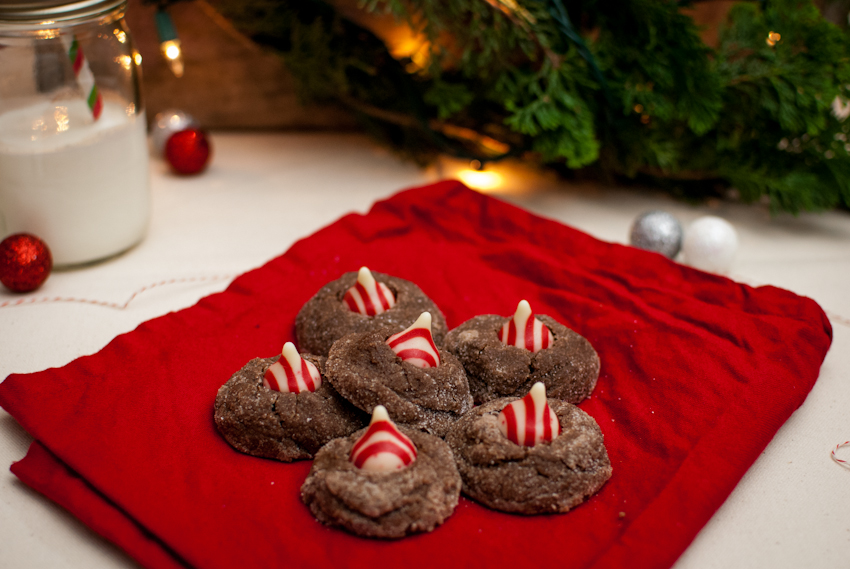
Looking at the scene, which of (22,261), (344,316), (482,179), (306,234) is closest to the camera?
(344,316)

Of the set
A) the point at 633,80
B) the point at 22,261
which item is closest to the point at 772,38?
the point at 633,80

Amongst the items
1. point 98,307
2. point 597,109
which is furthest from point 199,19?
point 597,109

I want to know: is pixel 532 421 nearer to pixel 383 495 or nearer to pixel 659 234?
pixel 383 495

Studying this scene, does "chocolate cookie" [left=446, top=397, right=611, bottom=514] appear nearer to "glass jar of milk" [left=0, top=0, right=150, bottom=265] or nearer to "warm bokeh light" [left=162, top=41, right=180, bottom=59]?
"glass jar of milk" [left=0, top=0, right=150, bottom=265]

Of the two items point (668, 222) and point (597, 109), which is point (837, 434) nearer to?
point (668, 222)

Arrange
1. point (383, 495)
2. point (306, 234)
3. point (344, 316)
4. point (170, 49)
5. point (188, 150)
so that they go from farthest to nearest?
1. point (188, 150)
2. point (306, 234)
3. point (170, 49)
4. point (344, 316)
5. point (383, 495)
